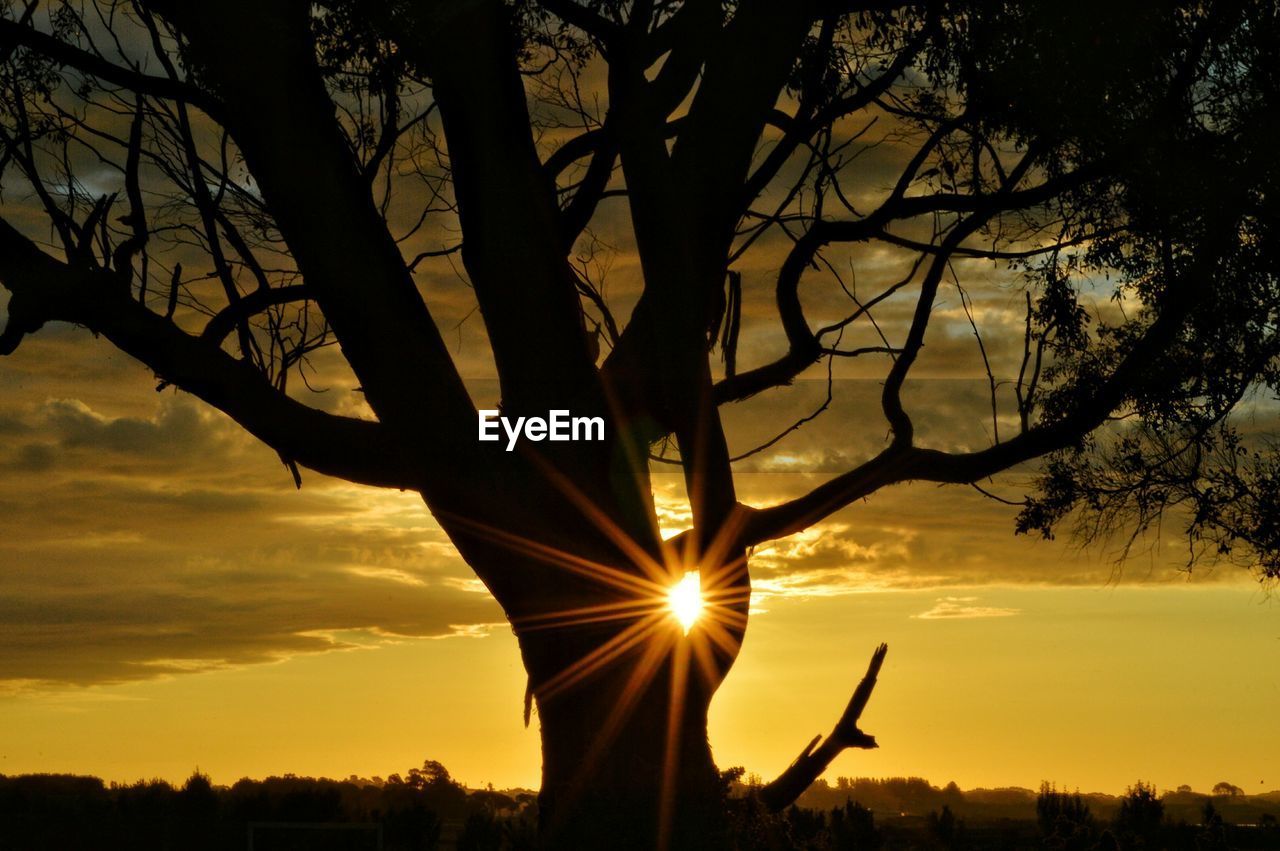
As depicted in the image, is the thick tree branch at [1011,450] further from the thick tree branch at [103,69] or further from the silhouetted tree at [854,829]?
the silhouetted tree at [854,829]

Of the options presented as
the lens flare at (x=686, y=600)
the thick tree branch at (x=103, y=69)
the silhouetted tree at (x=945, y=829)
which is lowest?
the silhouetted tree at (x=945, y=829)

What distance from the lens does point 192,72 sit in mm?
8188

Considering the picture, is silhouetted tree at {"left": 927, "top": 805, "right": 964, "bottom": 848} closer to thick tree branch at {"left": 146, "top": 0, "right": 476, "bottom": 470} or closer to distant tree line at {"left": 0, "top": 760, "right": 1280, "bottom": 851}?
distant tree line at {"left": 0, "top": 760, "right": 1280, "bottom": 851}

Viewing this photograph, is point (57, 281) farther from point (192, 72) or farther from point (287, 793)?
point (287, 793)

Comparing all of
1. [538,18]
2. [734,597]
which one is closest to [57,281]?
[734,597]

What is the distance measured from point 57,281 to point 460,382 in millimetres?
1962

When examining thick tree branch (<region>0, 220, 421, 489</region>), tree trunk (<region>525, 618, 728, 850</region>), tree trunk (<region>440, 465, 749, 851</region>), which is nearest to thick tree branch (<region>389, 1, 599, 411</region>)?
tree trunk (<region>440, 465, 749, 851</region>)

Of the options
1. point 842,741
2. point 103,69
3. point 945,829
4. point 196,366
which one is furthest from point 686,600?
point 945,829

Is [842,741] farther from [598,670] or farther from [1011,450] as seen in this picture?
[598,670]

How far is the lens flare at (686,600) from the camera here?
6.40 meters

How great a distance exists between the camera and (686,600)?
6594mm

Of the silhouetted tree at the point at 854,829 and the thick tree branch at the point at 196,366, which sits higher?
the thick tree branch at the point at 196,366

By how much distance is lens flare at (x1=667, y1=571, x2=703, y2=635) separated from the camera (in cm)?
640

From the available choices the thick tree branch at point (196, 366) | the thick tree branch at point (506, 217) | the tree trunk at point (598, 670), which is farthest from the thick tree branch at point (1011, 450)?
the thick tree branch at point (196, 366)
